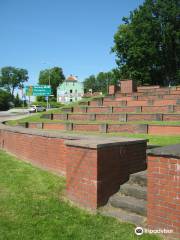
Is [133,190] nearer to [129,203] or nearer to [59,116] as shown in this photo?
[129,203]

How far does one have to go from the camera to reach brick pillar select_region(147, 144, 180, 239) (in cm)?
425

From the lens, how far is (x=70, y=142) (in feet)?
19.5

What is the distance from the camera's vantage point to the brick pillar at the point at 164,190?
14.0 ft

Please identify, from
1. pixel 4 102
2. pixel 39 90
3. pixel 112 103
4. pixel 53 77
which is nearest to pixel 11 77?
pixel 53 77

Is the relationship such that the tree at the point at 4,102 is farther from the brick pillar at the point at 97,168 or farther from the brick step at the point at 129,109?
the brick pillar at the point at 97,168

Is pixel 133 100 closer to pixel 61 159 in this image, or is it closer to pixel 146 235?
pixel 61 159

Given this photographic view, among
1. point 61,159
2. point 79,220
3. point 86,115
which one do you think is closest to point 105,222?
point 79,220

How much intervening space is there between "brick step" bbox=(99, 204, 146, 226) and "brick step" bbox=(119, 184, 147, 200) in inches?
12.8

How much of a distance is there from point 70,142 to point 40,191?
1.24 m

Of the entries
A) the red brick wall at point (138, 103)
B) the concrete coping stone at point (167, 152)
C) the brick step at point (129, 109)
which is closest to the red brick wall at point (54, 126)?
the brick step at point (129, 109)

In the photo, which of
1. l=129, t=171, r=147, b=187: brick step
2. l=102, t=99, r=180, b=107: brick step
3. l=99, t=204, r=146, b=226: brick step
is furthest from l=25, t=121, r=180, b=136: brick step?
l=99, t=204, r=146, b=226: brick step

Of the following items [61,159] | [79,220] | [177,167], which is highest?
[177,167]

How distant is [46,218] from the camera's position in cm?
499

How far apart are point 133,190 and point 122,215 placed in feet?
1.69
